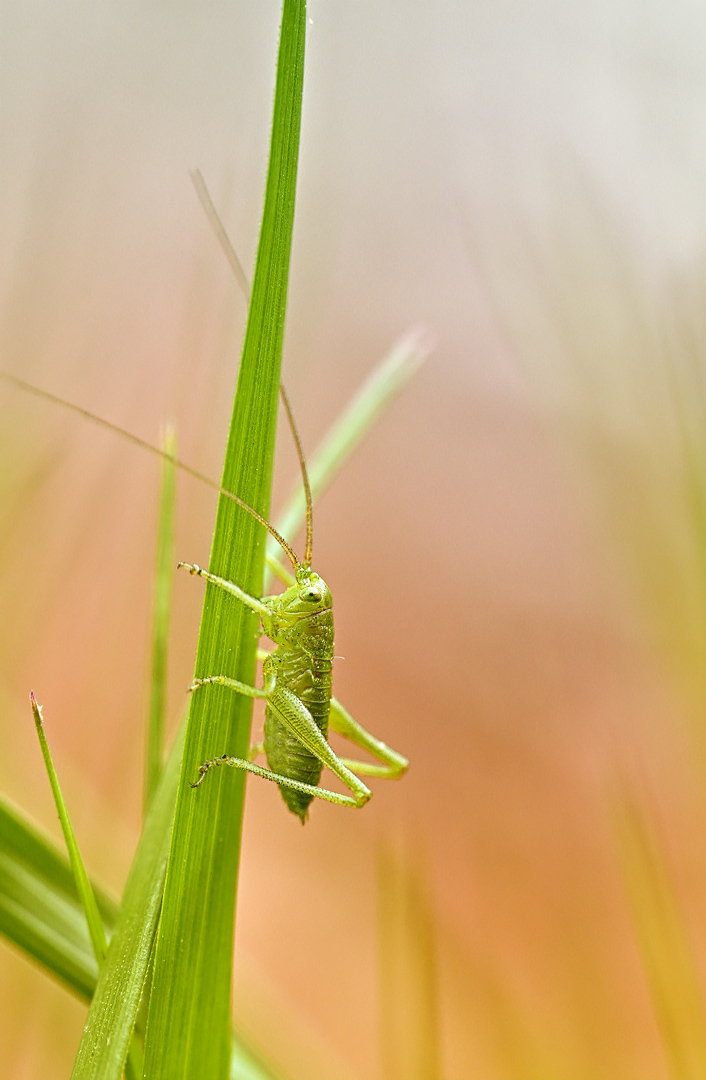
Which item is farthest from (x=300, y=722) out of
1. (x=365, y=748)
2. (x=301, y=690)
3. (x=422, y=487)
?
(x=422, y=487)

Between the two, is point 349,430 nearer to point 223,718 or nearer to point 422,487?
point 223,718

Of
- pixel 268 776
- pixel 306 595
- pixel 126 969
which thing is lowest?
pixel 126 969

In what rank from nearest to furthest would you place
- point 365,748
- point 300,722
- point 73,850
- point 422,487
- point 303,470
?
point 73,850, point 303,470, point 300,722, point 365,748, point 422,487

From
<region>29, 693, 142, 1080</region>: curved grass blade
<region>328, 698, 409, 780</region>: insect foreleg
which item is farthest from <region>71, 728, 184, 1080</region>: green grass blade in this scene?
<region>328, 698, 409, 780</region>: insect foreleg

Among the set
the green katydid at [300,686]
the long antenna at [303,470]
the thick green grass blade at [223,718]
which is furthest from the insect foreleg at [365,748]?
the thick green grass blade at [223,718]

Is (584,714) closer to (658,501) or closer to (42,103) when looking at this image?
(658,501)

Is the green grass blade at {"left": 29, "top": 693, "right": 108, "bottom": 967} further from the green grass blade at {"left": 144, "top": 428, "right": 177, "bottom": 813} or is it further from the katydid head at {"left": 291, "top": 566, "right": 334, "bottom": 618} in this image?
the katydid head at {"left": 291, "top": 566, "right": 334, "bottom": 618}
